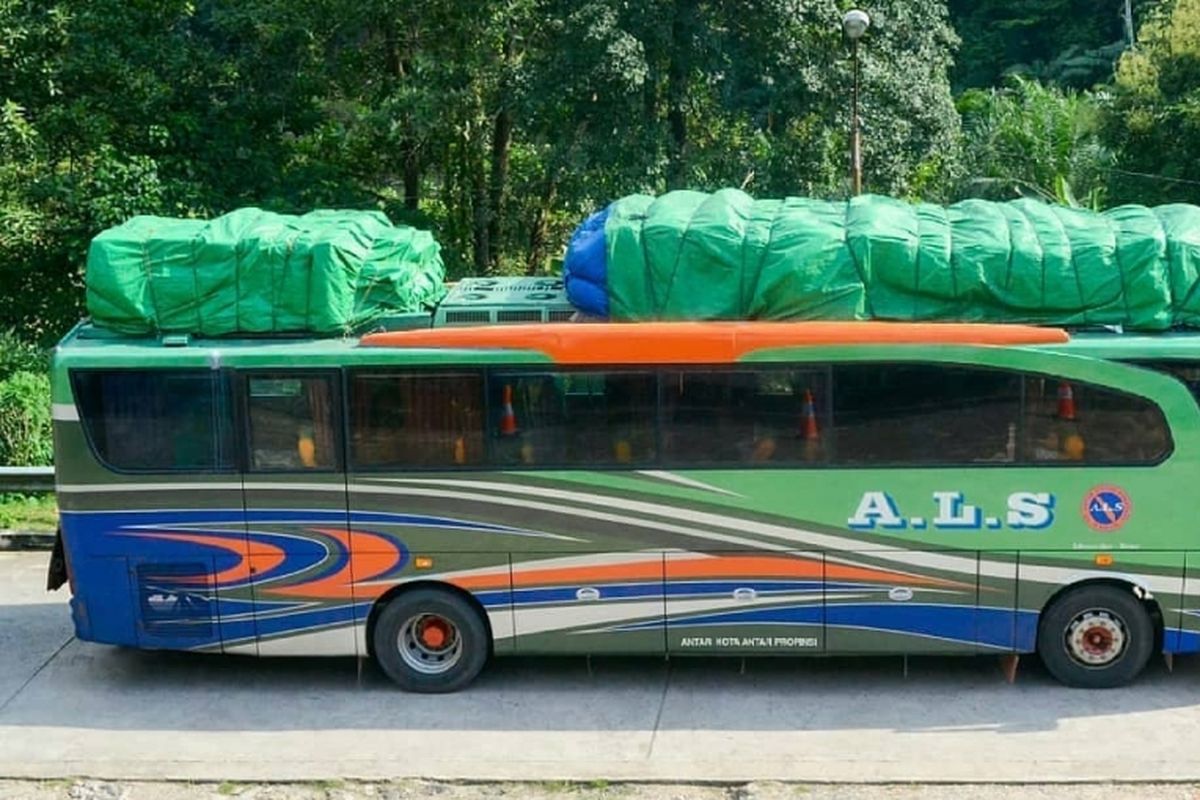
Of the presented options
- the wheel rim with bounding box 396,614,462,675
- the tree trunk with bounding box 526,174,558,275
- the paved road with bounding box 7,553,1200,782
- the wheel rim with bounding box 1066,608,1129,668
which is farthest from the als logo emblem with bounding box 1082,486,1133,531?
the tree trunk with bounding box 526,174,558,275

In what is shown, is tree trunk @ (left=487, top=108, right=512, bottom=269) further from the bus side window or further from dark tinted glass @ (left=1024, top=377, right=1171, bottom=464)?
dark tinted glass @ (left=1024, top=377, right=1171, bottom=464)

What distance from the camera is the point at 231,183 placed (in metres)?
20.6

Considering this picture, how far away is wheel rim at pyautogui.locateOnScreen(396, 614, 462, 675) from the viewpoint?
10602 mm

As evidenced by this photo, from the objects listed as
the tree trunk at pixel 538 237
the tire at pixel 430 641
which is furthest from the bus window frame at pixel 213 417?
the tree trunk at pixel 538 237

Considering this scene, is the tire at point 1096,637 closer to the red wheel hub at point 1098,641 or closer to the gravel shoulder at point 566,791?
the red wheel hub at point 1098,641

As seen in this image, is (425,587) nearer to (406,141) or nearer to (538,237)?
(406,141)

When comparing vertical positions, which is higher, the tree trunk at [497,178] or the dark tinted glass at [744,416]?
the tree trunk at [497,178]

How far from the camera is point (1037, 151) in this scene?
90.7ft

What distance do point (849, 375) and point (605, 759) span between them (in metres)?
3.01

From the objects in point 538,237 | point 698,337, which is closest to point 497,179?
point 538,237

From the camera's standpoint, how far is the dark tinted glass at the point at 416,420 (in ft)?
33.2

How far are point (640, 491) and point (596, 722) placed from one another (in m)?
1.61

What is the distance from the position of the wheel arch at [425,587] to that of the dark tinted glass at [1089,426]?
3.95m

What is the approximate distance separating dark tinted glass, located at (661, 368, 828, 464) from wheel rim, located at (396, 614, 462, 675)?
6.90 feet
